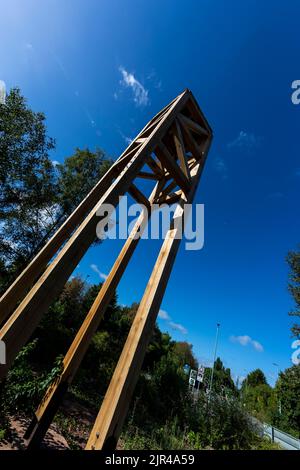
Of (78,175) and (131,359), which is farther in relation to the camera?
(78,175)

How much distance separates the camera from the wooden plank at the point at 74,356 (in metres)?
2.09

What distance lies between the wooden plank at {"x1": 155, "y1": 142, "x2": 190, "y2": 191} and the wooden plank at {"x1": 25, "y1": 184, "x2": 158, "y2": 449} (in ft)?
3.23

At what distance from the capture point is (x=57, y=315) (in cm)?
Result: 991

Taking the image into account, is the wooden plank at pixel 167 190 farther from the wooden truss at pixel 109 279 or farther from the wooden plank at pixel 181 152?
the wooden plank at pixel 181 152

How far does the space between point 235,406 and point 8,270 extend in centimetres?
1047

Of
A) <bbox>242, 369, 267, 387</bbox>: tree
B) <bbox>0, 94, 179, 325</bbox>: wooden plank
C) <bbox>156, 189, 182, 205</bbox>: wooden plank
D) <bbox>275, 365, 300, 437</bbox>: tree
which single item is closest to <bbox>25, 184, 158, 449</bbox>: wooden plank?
<bbox>0, 94, 179, 325</bbox>: wooden plank

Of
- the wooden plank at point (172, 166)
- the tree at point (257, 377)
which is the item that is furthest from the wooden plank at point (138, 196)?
the tree at point (257, 377)

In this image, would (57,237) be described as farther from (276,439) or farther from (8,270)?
(276,439)

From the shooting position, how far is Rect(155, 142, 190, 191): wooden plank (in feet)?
8.27

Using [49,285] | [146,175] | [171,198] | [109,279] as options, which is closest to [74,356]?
[109,279]

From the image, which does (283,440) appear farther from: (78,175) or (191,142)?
(78,175)

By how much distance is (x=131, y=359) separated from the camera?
58.8 inches

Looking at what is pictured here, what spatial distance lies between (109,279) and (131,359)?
102 centimetres
